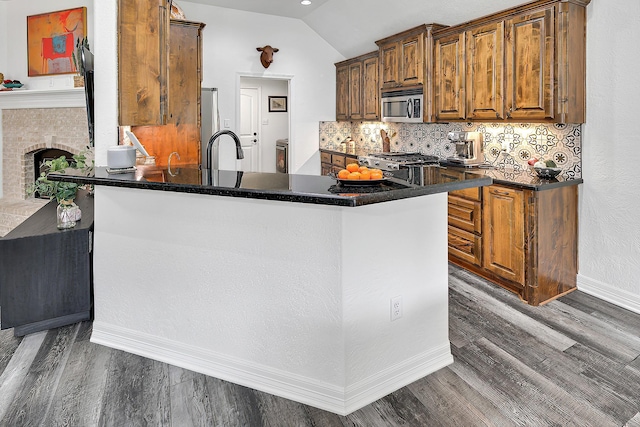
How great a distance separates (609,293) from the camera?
3064mm

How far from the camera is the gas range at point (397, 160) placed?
445 cm

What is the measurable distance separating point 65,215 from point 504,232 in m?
3.19

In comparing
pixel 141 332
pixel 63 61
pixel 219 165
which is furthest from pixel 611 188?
pixel 63 61

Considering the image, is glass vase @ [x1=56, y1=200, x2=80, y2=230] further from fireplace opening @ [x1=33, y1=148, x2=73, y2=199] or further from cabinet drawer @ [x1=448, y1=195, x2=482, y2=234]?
fireplace opening @ [x1=33, y1=148, x2=73, y2=199]

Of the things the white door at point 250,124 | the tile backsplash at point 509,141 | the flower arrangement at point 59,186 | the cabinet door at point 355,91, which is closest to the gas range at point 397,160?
the tile backsplash at point 509,141

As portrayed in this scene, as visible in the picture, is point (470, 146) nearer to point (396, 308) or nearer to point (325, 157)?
point (396, 308)

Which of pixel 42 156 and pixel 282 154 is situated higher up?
pixel 282 154

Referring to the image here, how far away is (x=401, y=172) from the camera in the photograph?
2381mm

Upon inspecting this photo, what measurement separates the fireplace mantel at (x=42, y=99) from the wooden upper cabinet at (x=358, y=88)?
351 cm

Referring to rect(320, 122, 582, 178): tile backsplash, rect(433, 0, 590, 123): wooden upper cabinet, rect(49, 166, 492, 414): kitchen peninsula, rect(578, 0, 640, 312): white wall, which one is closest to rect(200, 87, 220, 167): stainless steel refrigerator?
rect(320, 122, 582, 178): tile backsplash

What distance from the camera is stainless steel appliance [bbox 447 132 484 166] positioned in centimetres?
400

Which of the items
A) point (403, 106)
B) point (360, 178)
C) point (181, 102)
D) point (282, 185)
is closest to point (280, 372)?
point (282, 185)

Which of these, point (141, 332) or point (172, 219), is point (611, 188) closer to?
point (172, 219)

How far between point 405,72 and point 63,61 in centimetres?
411
